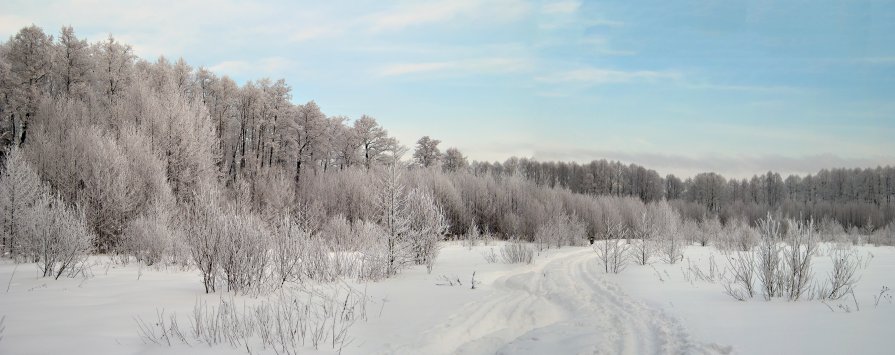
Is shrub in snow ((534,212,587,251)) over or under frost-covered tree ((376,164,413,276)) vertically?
under

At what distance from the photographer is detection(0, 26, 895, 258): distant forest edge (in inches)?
824

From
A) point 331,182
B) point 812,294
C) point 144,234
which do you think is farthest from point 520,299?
point 331,182

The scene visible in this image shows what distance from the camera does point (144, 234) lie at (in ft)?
50.0

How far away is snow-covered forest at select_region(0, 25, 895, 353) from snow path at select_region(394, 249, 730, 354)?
55 mm

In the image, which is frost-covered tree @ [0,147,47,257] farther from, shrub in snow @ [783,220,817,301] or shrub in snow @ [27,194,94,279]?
shrub in snow @ [783,220,817,301]

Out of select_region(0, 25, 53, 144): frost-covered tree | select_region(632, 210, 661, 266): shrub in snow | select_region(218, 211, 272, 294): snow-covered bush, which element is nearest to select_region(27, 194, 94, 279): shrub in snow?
select_region(218, 211, 272, 294): snow-covered bush

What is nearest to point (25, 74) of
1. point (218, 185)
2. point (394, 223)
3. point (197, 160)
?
point (197, 160)

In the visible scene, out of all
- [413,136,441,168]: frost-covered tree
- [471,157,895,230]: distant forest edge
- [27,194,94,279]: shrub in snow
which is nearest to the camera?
[27,194,94,279]: shrub in snow

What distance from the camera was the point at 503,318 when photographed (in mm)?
8539

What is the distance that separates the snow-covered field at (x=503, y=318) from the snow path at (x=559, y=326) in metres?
0.02

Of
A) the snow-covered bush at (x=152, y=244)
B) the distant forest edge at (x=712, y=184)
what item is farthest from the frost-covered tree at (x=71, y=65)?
the distant forest edge at (x=712, y=184)

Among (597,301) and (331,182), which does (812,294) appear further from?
(331,182)

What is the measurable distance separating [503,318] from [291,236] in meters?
4.63

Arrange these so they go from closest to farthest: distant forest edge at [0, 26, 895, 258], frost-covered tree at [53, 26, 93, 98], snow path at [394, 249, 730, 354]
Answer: snow path at [394, 249, 730, 354], distant forest edge at [0, 26, 895, 258], frost-covered tree at [53, 26, 93, 98]
